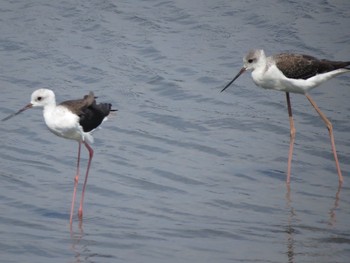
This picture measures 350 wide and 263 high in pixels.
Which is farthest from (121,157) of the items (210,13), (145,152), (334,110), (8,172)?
(210,13)

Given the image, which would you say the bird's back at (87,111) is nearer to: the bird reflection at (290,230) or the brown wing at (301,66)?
the bird reflection at (290,230)

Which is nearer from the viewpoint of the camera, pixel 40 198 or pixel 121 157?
pixel 40 198

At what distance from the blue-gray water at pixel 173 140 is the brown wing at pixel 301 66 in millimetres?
1141

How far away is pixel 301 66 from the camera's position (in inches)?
454

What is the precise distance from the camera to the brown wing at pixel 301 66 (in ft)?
37.6

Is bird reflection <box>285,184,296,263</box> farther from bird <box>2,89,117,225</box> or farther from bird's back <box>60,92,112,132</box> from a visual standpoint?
bird's back <box>60,92,112,132</box>

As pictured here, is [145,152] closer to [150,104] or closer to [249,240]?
[150,104]

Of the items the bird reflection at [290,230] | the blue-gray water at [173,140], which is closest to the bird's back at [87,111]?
the blue-gray water at [173,140]

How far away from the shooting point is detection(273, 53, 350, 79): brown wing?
37.6 feet

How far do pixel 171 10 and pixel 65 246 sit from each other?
1165 centimetres

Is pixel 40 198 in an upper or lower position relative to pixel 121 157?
lower

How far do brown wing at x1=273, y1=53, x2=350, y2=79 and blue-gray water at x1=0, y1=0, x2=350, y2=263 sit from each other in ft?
3.74

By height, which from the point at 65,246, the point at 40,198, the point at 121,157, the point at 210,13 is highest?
the point at 210,13

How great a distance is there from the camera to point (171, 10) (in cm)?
1886
